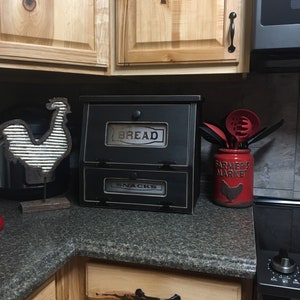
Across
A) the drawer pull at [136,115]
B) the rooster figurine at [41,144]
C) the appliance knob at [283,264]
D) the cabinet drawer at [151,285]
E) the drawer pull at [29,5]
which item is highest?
the drawer pull at [29,5]

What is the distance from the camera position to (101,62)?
3.40 feet

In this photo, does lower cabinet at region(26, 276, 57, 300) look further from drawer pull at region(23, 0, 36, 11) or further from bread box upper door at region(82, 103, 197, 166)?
drawer pull at region(23, 0, 36, 11)

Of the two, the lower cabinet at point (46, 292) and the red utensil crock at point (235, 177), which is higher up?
the red utensil crock at point (235, 177)

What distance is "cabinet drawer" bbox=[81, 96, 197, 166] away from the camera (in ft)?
3.21

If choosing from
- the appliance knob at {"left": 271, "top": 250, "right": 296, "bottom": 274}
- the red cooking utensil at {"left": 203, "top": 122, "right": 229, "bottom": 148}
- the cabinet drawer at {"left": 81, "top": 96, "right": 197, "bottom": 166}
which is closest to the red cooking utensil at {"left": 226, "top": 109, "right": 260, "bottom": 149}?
the red cooking utensil at {"left": 203, "top": 122, "right": 229, "bottom": 148}

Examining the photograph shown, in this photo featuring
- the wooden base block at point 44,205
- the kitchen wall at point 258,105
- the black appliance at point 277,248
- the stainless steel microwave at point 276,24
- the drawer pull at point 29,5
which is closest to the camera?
the black appliance at point 277,248

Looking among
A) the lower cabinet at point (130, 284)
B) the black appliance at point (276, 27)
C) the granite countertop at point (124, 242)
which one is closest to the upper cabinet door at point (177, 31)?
the black appliance at point (276, 27)

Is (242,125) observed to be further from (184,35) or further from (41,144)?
(41,144)

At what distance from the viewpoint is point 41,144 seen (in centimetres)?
95

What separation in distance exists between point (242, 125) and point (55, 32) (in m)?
0.62

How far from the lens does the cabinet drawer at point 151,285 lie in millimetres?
726

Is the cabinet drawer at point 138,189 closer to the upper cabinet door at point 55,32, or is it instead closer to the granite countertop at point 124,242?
the granite countertop at point 124,242

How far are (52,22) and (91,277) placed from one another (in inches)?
27.3

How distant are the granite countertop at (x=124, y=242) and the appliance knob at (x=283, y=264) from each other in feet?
0.18
